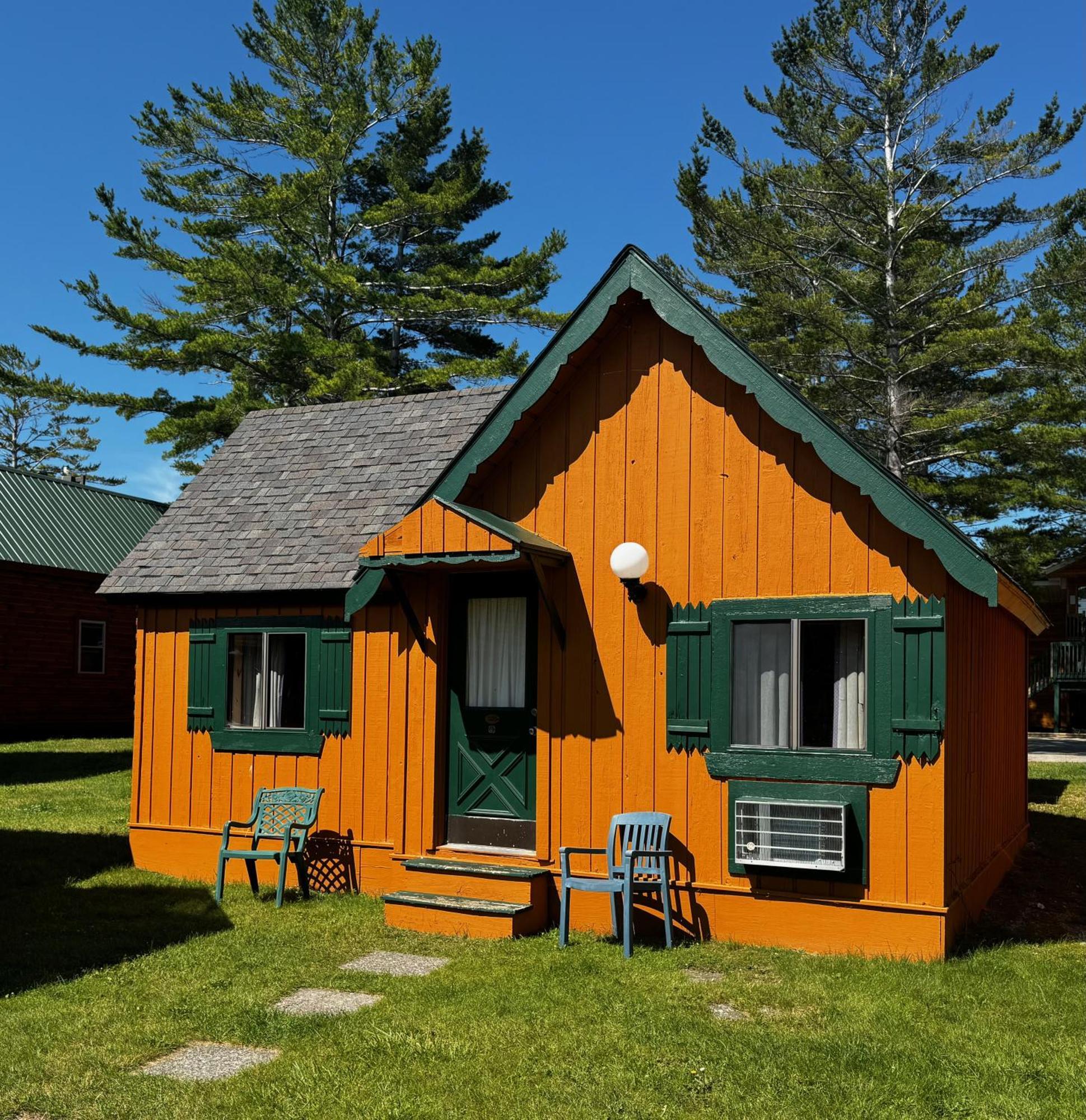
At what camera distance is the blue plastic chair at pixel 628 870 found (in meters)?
7.78

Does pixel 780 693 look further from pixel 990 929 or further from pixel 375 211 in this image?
pixel 375 211

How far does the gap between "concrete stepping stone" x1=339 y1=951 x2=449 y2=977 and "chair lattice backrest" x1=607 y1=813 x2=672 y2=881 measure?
145cm

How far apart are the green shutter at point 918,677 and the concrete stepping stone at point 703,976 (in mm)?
1925

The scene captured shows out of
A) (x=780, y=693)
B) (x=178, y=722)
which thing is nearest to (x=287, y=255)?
(x=178, y=722)

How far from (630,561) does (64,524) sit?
68.9 ft

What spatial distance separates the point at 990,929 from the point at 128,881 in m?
7.32

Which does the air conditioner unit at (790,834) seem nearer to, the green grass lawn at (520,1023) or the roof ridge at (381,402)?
the green grass lawn at (520,1023)

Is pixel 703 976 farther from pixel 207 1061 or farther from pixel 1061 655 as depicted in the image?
pixel 1061 655

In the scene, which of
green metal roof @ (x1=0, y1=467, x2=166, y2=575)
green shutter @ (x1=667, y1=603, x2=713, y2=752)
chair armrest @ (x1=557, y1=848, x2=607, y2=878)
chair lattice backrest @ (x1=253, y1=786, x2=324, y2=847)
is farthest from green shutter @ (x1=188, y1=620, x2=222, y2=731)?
green metal roof @ (x1=0, y1=467, x2=166, y2=575)

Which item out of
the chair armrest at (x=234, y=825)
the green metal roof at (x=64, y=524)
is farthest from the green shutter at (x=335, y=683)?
the green metal roof at (x=64, y=524)

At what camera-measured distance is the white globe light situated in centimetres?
835

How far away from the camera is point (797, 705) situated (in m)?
8.02

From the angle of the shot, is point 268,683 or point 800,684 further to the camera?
point 268,683

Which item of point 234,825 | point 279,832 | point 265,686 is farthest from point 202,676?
point 279,832
